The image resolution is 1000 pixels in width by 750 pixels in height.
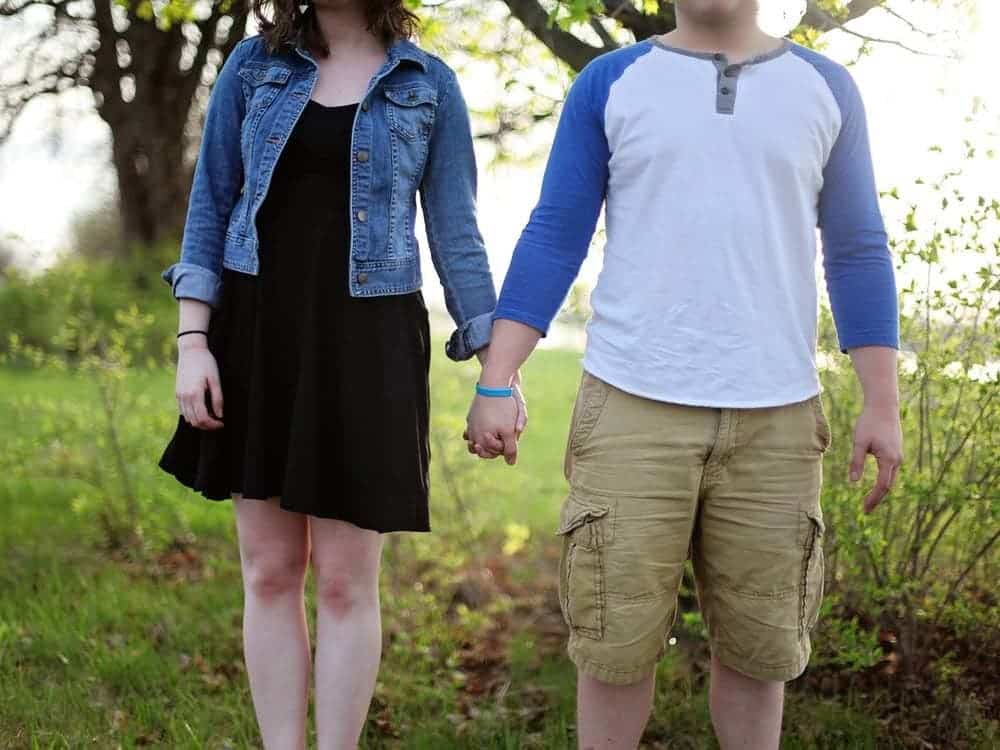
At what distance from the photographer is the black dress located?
7.23 feet

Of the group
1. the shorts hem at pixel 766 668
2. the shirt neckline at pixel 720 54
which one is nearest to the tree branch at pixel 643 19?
the shirt neckline at pixel 720 54

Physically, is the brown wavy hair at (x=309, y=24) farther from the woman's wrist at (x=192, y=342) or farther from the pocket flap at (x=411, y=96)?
the woman's wrist at (x=192, y=342)

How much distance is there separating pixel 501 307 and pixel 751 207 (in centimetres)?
50

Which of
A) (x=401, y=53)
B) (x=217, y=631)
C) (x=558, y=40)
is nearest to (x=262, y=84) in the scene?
(x=401, y=53)

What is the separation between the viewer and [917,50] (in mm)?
2809

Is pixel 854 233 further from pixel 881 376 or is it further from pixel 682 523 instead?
pixel 682 523

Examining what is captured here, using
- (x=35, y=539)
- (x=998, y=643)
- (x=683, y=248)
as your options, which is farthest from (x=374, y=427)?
(x=35, y=539)

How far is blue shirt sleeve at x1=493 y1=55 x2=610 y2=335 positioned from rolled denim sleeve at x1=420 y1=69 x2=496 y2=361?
245mm

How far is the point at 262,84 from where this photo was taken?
225 cm

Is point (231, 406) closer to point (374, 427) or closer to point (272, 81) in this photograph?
point (374, 427)

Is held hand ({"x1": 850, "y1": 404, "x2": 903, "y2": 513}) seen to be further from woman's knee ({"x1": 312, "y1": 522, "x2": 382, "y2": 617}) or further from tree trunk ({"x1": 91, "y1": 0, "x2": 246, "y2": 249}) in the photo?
tree trunk ({"x1": 91, "y1": 0, "x2": 246, "y2": 249})

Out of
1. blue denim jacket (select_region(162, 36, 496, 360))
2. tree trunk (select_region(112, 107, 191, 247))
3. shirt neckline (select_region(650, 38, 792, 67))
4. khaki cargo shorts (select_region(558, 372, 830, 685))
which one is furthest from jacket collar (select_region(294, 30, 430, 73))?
tree trunk (select_region(112, 107, 191, 247))

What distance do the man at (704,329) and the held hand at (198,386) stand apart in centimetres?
56

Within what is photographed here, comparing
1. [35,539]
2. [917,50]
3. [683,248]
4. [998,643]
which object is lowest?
[35,539]
